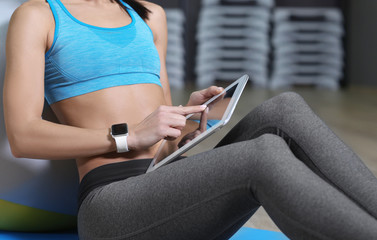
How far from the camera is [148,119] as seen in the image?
1092 mm

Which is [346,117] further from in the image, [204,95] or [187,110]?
[187,110]

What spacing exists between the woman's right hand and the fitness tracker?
18 millimetres

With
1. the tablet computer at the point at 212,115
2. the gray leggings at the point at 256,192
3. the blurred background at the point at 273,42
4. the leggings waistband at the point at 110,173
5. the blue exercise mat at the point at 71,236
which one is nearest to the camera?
the gray leggings at the point at 256,192

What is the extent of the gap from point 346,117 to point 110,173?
3.50 m

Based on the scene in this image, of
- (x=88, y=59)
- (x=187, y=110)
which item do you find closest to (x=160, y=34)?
(x=88, y=59)

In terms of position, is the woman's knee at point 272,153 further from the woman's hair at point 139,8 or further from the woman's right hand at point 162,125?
the woman's hair at point 139,8

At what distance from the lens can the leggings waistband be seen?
1121 millimetres

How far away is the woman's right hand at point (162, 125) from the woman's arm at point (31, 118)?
0.22ft

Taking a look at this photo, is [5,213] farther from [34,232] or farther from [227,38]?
[227,38]

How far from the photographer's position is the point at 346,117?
4336 millimetres

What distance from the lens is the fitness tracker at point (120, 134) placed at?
3.61 ft

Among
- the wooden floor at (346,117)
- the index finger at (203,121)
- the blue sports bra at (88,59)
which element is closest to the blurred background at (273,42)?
the wooden floor at (346,117)

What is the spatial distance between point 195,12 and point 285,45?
1.37 meters

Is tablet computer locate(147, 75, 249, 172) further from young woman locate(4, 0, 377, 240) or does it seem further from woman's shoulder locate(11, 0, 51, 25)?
woman's shoulder locate(11, 0, 51, 25)
